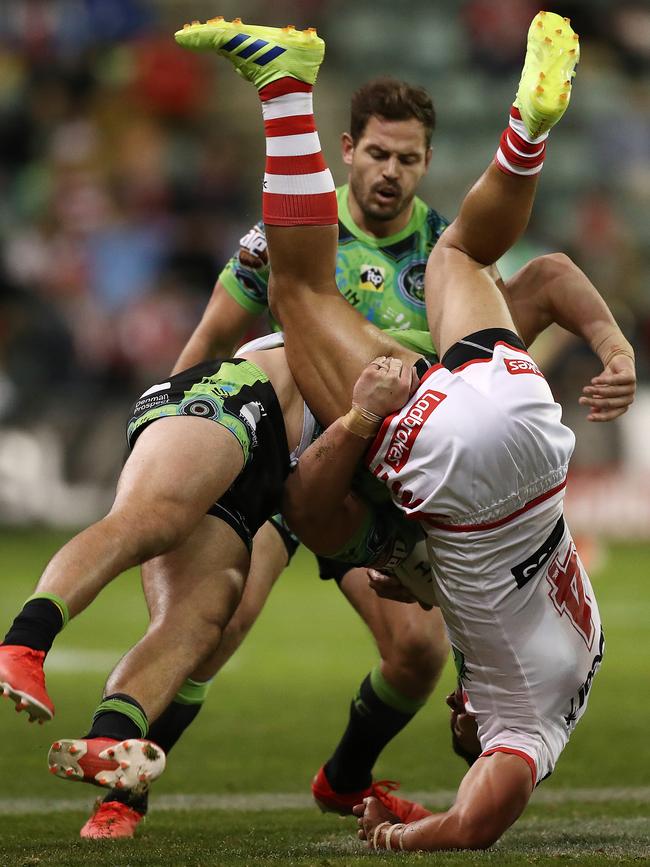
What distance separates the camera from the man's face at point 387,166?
16.7 ft

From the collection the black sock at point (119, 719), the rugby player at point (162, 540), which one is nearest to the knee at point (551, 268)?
the rugby player at point (162, 540)

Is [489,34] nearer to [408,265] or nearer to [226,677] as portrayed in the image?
[226,677]

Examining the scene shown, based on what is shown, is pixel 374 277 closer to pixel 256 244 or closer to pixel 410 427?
pixel 256 244

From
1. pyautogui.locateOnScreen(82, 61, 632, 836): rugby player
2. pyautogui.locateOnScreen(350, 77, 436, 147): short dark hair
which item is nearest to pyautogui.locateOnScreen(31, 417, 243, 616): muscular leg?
pyautogui.locateOnScreen(82, 61, 632, 836): rugby player

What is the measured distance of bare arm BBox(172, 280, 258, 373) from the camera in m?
5.00

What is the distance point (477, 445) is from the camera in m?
3.72

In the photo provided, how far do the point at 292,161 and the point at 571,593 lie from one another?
141 centimetres

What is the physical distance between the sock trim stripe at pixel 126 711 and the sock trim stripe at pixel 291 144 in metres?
1.55

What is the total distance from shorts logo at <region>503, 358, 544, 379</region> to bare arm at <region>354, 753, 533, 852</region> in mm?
1000

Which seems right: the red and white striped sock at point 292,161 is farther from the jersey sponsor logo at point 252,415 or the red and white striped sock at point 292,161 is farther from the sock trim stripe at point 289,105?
the jersey sponsor logo at point 252,415

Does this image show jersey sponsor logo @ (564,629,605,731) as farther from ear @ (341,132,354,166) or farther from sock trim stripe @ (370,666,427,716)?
ear @ (341,132,354,166)

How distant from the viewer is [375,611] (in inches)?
194

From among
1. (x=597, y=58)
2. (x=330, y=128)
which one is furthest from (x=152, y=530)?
(x=597, y=58)

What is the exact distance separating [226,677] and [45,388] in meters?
5.80
